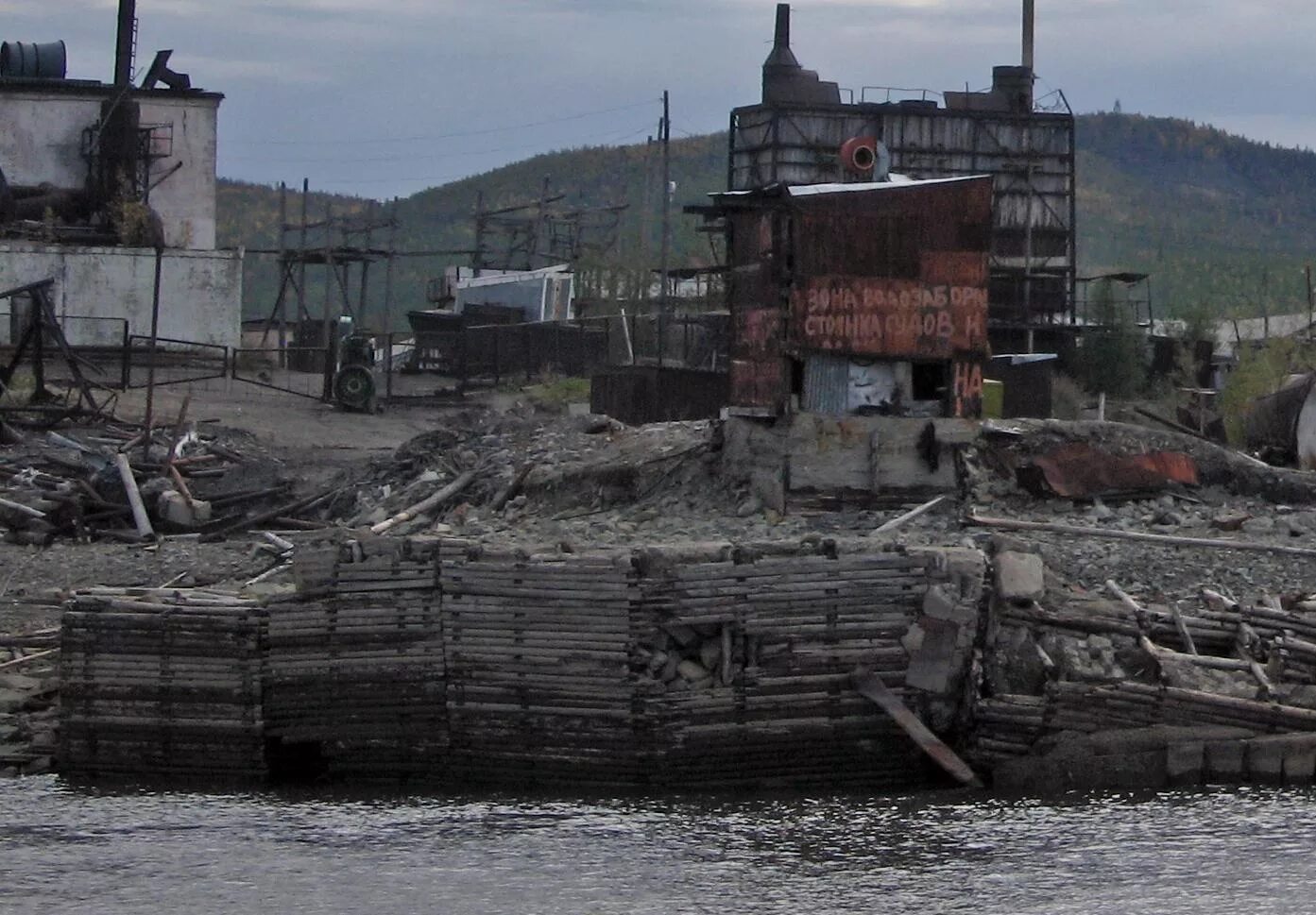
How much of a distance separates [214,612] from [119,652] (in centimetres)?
83

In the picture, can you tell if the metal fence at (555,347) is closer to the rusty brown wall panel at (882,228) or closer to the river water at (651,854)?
the rusty brown wall panel at (882,228)

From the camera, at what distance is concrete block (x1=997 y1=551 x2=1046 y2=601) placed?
16.1m

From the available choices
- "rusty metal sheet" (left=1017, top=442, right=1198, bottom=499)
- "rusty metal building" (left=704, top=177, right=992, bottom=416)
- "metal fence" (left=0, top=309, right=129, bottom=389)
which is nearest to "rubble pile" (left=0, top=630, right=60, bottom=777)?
"rusty metal building" (left=704, top=177, right=992, bottom=416)

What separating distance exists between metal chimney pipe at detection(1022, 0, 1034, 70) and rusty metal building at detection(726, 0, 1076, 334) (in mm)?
4812

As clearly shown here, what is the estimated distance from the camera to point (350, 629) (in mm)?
16234

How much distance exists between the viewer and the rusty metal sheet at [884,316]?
23.8 metres

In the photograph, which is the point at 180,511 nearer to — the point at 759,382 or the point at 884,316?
the point at 759,382

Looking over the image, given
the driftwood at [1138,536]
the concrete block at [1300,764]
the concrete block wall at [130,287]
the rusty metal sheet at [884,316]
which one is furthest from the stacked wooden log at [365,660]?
the concrete block wall at [130,287]

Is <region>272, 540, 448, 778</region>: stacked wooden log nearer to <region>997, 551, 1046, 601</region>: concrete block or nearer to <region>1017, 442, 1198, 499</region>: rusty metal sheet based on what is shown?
<region>997, 551, 1046, 601</region>: concrete block

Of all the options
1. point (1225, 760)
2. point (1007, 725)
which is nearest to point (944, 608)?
point (1007, 725)

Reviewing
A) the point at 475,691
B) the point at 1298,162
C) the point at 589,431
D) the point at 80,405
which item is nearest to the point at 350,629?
the point at 475,691

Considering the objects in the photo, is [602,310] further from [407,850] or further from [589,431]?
[407,850]

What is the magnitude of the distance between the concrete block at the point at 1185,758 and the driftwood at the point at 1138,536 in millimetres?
5046

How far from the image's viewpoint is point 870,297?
2392 cm
